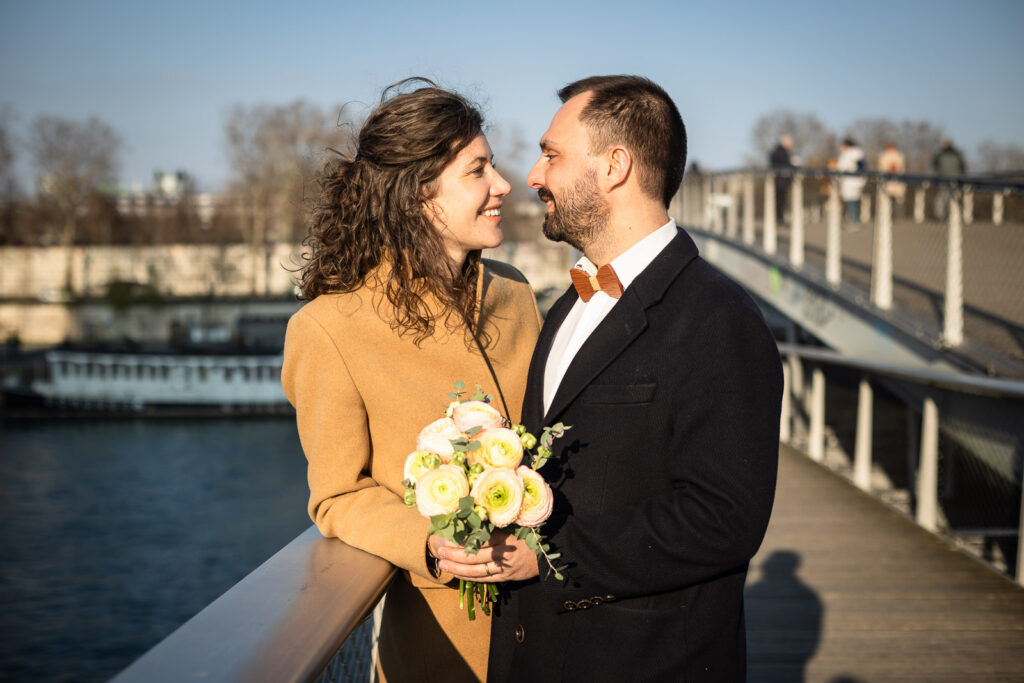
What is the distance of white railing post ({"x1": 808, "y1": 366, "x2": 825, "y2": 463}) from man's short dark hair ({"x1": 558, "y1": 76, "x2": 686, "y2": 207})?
6358 millimetres

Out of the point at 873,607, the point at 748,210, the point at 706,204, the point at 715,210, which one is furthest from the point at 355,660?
the point at 706,204

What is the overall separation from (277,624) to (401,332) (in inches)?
38.9

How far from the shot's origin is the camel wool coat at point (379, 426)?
2.04 m

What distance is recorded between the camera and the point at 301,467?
35250 millimetres

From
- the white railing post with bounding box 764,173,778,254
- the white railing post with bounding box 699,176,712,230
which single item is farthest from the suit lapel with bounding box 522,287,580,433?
the white railing post with bounding box 699,176,712,230

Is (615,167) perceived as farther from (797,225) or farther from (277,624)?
(797,225)

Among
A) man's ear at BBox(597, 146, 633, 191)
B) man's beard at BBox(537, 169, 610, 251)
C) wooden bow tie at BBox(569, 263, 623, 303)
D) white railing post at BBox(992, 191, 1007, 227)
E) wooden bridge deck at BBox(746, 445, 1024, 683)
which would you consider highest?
white railing post at BBox(992, 191, 1007, 227)

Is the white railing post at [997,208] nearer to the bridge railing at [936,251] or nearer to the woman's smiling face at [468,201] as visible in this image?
the bridge railing at [936,251]

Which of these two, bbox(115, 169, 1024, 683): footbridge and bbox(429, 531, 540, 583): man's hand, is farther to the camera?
bbox(429, 531, 540, 583): man's hand

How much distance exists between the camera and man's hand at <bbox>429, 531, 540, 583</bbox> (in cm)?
167

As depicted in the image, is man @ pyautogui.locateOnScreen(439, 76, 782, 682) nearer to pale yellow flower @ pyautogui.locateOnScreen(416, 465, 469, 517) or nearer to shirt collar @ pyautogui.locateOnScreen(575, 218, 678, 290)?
shirt collar @ pyautogui.locateOnScreen(575, 218, 678, 290)

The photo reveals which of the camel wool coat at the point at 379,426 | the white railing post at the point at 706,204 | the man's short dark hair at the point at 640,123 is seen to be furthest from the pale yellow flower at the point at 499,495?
the white railing post at the point at 706,204

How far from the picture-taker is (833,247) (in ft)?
30.5

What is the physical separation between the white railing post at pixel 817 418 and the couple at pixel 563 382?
591 centimetres
